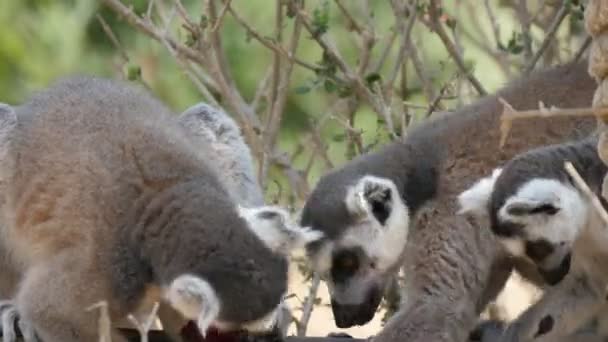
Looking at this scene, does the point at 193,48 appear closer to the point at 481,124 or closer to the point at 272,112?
the point at 272,112

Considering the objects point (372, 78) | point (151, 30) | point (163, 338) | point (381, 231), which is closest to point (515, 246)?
point (381, 231)

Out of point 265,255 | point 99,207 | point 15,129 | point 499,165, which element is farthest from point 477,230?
point 15,129

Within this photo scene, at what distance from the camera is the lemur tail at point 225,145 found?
661 cm

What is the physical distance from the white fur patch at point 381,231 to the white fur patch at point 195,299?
115 cm

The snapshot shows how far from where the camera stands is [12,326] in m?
5.93

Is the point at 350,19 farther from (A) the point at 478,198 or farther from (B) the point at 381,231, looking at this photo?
(A) the point at 478,198

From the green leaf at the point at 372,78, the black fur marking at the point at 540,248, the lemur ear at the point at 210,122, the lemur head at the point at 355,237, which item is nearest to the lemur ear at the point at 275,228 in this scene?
the lemur head at the point at 355,237

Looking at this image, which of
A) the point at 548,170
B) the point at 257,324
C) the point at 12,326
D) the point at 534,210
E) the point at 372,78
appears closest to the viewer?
the point at 257,324

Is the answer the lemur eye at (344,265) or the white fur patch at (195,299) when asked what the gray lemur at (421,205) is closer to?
the lemur eye at (344,265)

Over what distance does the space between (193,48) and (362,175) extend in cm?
136

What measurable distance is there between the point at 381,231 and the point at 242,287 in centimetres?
118

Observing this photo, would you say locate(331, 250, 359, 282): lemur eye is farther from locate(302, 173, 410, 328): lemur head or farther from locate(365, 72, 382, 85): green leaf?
locate(365, 72, 382, 85): green leaf

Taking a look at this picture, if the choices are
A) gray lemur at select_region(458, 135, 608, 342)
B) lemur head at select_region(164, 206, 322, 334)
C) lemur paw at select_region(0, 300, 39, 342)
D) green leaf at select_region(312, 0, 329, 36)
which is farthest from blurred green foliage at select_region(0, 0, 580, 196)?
lemur head at select_region(164, 206, 322, 334)

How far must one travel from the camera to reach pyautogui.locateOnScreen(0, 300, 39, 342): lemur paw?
5.79m
